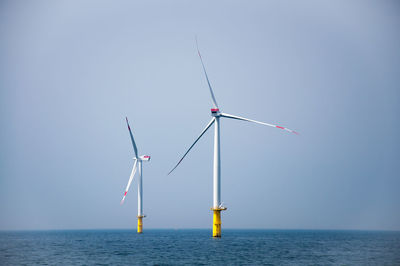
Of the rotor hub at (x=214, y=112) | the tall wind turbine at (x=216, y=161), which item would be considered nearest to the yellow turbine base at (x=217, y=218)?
the tall wind turbine at (x=216, y=161)

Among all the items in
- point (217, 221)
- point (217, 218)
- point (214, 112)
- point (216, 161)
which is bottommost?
point (217, 221)

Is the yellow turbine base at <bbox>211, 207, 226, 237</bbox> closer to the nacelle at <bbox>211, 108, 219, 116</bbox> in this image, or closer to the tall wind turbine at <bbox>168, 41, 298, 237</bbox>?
the tall wind turbine at <bbox>168, 41, 298, 237</bbox>

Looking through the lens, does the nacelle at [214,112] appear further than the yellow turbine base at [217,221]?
Yes

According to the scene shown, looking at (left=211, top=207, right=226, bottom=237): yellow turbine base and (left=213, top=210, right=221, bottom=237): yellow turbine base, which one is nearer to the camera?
(left=211, top=207, right=226, bottom=237): yellow turbine base

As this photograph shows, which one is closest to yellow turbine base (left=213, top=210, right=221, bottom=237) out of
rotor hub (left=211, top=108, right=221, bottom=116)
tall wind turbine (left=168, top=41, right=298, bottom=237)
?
tall wind turbine (left=168, top=41, right=298, bottom=237)

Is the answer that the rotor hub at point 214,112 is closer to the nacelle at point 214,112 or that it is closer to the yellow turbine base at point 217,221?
the nacelle at point 214,112

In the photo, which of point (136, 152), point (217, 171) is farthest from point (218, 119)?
point (136, 152)

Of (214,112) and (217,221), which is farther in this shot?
(214,112)

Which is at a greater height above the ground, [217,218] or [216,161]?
[216,161]

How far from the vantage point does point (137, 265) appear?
198 ft

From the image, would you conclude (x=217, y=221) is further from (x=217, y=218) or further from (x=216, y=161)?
(x=216, y=161)

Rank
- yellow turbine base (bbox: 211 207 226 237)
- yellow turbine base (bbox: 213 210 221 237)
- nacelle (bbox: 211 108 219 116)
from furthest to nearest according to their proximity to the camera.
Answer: nacelle (bbox: 211 108 219 116) < yellow turbine base (bbox: 213 210 221 237) < yellow turbine base (bbox: 211 207 226 237)

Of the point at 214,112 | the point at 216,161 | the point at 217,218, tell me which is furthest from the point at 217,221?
the point at 214,112

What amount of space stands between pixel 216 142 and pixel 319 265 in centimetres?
4137
